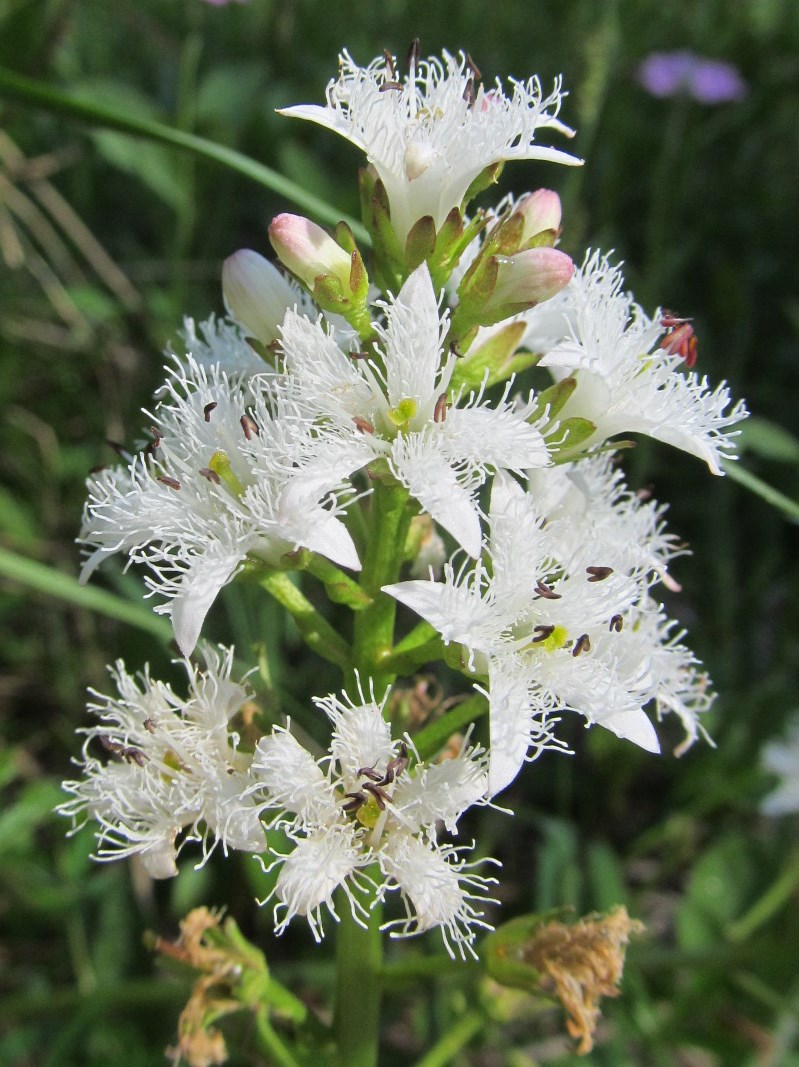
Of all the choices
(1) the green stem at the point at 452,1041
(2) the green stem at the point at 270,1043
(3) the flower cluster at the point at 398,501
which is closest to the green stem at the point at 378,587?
(3) the flower cluster at the point at 398,501

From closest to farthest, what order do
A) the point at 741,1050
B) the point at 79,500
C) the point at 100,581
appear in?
the point at 741,1050 → the point at 100,581 → the point at 79,500

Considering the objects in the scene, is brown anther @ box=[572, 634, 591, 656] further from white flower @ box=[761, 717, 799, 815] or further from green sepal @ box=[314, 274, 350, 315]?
white flower @ box=[761, 717, 799, 815]

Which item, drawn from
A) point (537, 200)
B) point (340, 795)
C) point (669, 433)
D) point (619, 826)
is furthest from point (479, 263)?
point (619, 826)

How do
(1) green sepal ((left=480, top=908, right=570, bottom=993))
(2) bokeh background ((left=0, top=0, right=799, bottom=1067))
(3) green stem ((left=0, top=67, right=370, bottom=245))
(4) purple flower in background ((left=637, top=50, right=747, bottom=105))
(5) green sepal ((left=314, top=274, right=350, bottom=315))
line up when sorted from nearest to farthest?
(5) green sepal ((left=314, top=274, right=350, bottom=315)) < (1) green sepal ((left=480, top=908, right=570, bottom=993)) < (3) green stem ((left=0, top=67, right=370, bottom=245)) < (2) bokeh background ((left=0, top=0, right=799, bottom=1067)) < (4) purple flower in background ((left=637, top=50, right=747, bottom=105))

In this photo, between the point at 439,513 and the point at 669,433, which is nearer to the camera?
the point at 439,513

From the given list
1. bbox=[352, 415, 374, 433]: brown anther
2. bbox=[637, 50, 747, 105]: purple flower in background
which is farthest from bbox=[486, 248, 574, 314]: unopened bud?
bbox=[637, 50, 747, 105]: purple flower in background

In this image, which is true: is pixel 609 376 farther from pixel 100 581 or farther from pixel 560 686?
pixel 100 581

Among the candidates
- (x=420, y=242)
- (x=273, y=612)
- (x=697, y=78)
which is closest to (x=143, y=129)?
(x=420, y=242)
